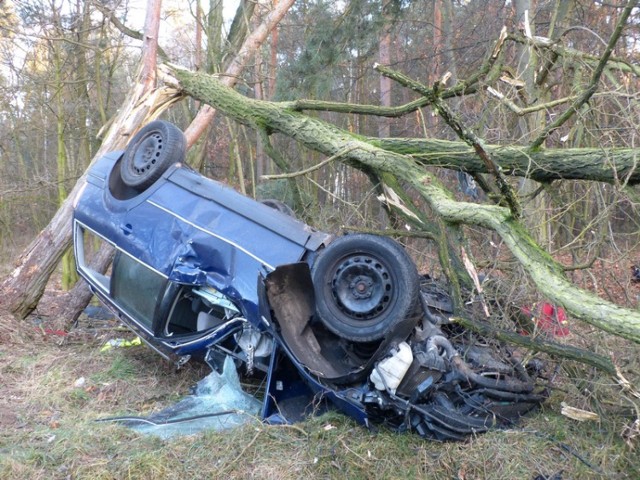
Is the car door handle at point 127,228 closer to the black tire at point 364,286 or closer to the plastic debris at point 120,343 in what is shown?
the plastic debris at point 120,343

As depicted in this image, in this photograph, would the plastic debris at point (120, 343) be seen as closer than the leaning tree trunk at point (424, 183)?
No

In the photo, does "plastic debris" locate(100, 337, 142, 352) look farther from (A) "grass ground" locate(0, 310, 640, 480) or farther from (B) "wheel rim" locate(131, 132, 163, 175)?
(B) "wheel rim" locate(131, 132, 163, 175)

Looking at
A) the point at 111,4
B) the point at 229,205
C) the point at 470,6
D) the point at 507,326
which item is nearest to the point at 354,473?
the point at 507,326

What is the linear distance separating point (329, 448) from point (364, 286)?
3.86 ft

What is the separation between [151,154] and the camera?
5.79 metres

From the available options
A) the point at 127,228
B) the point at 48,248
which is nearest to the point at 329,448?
the point at 127,228

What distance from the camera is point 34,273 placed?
7883mm

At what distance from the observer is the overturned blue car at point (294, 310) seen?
4.17 metres

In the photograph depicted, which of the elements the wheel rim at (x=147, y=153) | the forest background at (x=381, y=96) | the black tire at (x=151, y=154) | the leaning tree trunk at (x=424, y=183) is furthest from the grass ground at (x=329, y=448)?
the wheel rim at (x=147, y=153)

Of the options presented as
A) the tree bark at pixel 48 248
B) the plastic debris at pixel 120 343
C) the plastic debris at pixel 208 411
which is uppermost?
the tree bark at pixel 48 248

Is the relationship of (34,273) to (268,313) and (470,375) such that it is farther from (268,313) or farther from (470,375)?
(470,375)

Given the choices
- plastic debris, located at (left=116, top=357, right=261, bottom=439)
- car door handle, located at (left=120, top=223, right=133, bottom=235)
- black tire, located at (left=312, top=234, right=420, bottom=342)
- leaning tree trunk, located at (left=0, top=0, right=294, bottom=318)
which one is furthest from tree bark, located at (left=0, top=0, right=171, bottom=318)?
black tire, located at (left=312, top=234, right=420, bottom=342)

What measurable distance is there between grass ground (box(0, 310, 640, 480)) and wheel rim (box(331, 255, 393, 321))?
31.2 inches

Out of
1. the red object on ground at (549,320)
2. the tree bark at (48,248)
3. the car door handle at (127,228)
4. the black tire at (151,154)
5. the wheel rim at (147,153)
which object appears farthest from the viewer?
the tree bark at (48,248)
